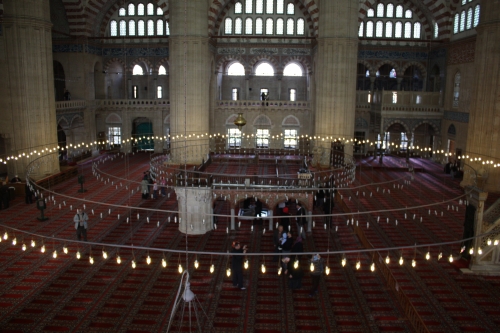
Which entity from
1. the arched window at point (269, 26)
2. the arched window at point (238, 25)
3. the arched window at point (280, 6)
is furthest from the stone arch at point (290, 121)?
the arched window at point (280, 6)

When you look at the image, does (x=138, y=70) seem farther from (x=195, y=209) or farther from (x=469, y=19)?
(x=195, y=209)

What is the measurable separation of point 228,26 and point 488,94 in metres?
13.7

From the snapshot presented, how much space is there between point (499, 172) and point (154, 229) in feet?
35.4

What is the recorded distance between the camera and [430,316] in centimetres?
722

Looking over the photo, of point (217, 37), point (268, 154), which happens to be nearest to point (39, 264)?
point (268, 154)

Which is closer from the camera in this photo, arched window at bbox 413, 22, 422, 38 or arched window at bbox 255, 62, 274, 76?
arched window at bbox 413, 22, 422, 38

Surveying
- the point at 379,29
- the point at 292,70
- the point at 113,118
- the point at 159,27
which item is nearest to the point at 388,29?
the point at 379,29

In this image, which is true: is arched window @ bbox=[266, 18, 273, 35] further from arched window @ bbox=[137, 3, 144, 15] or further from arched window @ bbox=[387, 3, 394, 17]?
arched window @ bbox=[137, 3, 144, 15]

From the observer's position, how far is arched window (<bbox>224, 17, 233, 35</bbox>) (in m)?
24.4

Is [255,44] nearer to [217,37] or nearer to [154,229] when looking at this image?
[217,37]

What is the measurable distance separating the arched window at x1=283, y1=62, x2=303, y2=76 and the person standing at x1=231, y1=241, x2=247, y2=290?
1907cm

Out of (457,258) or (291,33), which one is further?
(291,33)

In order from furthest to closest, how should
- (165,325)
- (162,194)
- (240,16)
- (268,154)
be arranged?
1. (240,16)
2. (268,154)
3. (162,194)
4. (165,325)

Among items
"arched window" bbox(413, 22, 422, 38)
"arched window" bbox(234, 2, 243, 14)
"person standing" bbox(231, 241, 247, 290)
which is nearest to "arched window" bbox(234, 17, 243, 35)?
"arched window" bbox(234, 2, 243, 14)
